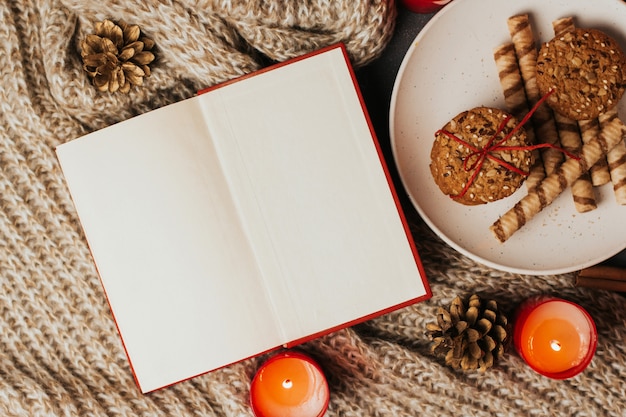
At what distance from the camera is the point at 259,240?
76 centimetres

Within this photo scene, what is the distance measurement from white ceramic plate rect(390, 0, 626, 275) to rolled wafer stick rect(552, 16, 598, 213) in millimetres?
17

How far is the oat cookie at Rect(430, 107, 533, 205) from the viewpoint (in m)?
0.73

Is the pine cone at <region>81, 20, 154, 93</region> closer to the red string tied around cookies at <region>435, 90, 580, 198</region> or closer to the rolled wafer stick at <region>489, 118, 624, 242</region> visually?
the red string tied around cookies at <region>435, 90, 580, 198</region>

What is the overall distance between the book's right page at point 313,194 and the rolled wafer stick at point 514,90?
21 cm

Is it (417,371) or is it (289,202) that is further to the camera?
(417,371)

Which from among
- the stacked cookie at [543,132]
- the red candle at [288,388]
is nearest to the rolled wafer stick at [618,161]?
the stacked cookie at [543,132]

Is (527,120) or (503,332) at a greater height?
(527,120)

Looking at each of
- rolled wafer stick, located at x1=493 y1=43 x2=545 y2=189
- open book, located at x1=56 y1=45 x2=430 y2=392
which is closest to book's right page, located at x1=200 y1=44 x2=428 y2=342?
open book, located at x1=56 y1=45 x2=430 y2=392

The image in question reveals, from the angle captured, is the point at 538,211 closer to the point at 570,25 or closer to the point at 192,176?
the point at 570,25

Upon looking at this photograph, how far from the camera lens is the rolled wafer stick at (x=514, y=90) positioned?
0.79 metres

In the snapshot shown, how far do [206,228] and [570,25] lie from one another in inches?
21.9

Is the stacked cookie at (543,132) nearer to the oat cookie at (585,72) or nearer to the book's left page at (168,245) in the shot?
the oat cookie at (585,72)

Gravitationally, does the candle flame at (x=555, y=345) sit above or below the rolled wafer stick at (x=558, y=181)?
below

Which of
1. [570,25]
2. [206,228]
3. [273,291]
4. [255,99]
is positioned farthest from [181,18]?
[570,25]
